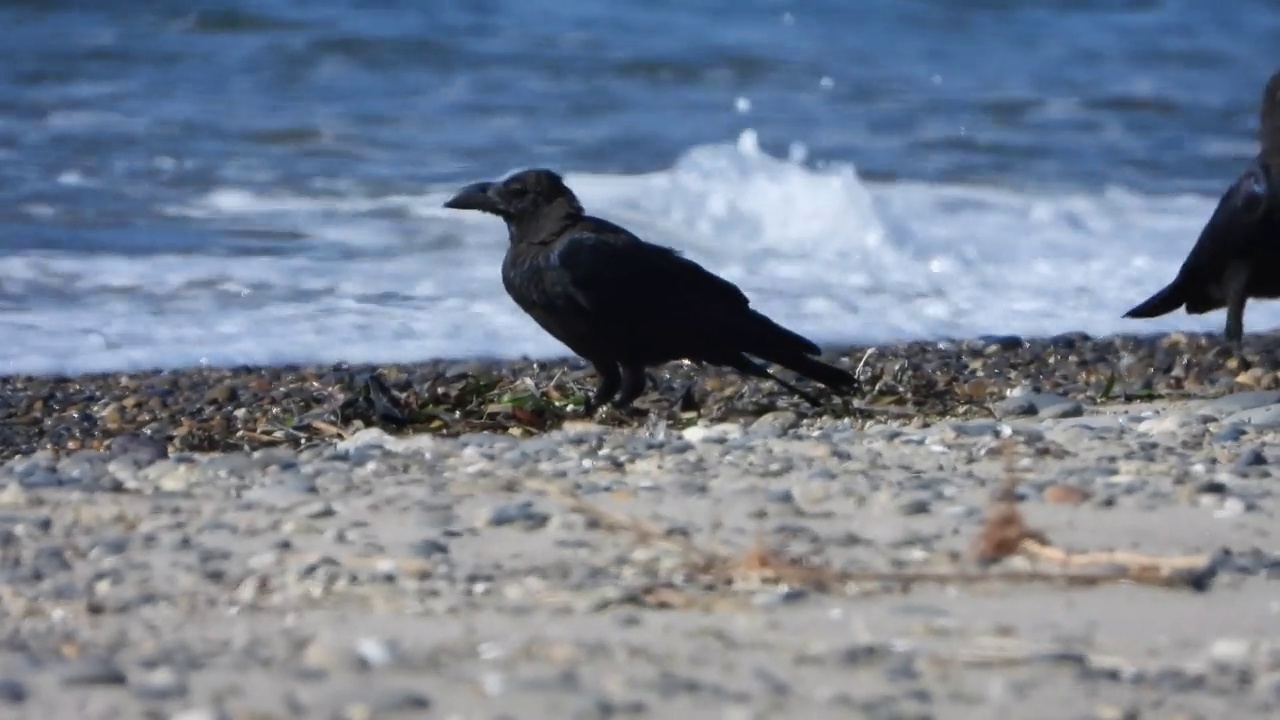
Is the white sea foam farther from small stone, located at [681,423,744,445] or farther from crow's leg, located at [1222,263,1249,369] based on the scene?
small stone, located at [681,423,744,445]

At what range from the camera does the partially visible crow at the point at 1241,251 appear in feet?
20.5

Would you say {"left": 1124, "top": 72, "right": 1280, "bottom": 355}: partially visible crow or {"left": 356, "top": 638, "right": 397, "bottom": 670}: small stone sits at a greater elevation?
{"left": 1124, "top": 72, "right": 1280, "bottom": 355}: partially visible crow

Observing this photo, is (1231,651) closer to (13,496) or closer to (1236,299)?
(13,496)

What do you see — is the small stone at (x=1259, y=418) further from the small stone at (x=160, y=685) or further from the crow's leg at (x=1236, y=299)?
the small stone at (x=160, y=685)

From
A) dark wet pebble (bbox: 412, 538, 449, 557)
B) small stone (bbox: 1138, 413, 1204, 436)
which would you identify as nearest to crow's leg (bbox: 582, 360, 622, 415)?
small stone (bbox: 1138, 413, 1204, 436)

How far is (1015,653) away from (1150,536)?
82 cm

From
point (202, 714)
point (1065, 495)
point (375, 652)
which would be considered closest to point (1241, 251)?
point (1065, 495)

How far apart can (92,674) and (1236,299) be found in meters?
4.59

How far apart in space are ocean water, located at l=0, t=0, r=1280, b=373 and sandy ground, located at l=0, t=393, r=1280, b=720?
2.75 meters

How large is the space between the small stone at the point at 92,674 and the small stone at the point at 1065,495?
161 cm

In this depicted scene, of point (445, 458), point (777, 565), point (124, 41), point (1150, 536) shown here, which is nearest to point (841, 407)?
point (445, 458)

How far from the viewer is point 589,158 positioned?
11.6m

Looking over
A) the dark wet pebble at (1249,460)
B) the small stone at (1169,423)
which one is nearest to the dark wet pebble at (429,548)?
the dark wet pebble at (1249,460)

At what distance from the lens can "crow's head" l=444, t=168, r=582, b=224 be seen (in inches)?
216
